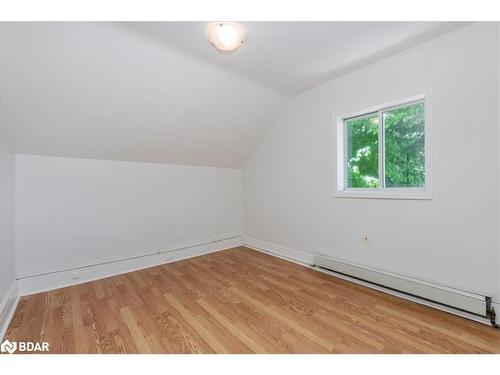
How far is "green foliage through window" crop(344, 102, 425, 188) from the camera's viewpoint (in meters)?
2.03

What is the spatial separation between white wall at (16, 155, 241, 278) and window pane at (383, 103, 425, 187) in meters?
2.46

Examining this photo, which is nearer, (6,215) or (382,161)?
(6,215)

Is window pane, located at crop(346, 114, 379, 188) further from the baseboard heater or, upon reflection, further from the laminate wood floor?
the laminate wood floor

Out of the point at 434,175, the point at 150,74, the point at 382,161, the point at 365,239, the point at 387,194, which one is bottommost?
the point at 365,239

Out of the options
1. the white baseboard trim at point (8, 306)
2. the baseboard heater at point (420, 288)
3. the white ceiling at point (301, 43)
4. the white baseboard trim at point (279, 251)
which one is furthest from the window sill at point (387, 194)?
the white baseboard trim at point (8, 306)

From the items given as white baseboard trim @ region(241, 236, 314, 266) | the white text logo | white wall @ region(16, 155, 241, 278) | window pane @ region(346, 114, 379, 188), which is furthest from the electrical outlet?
the white text logo

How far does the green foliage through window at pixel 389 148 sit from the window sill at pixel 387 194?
0.33 ft

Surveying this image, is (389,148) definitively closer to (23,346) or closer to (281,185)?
(281,185)

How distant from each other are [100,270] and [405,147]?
11.8 feet

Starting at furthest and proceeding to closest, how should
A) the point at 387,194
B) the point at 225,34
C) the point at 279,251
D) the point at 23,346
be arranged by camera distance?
1. the point at 279,251
2. the point at 387,194
3. the point at 225,34
4. the point at 23,346

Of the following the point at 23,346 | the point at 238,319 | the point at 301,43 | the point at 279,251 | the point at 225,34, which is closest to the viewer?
the point at 23,346

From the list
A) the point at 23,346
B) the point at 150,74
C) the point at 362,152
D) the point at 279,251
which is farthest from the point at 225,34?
the point at 279,251

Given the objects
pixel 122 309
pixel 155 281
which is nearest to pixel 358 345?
pixel 122 309

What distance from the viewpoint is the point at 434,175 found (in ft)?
5.97
